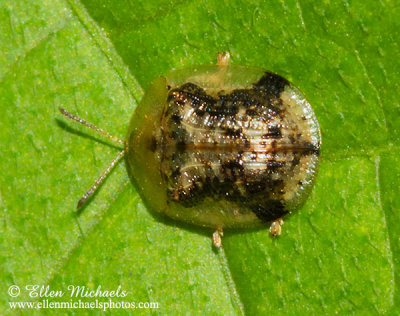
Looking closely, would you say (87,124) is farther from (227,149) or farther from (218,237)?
(218,237)

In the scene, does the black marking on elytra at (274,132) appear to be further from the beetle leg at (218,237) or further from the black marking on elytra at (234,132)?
the beetle leg at (218,237)

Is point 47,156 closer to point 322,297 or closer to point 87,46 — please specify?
point 87,46

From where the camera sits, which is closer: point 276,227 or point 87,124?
point 276,227

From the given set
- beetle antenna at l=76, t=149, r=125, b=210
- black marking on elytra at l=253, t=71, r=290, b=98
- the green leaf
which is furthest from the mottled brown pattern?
beetle antenna at l=76, t=149, r=125, b=210

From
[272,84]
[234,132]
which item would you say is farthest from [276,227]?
[272,84]

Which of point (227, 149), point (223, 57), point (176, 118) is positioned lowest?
point (227, 149)

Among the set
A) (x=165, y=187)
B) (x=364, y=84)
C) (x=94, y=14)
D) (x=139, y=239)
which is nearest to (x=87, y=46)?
(x=94, y=14)

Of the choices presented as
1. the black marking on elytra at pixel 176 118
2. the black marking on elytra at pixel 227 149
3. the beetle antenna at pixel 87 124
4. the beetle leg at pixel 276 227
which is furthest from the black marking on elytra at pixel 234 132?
the beetle antenna at pixel 87 124
